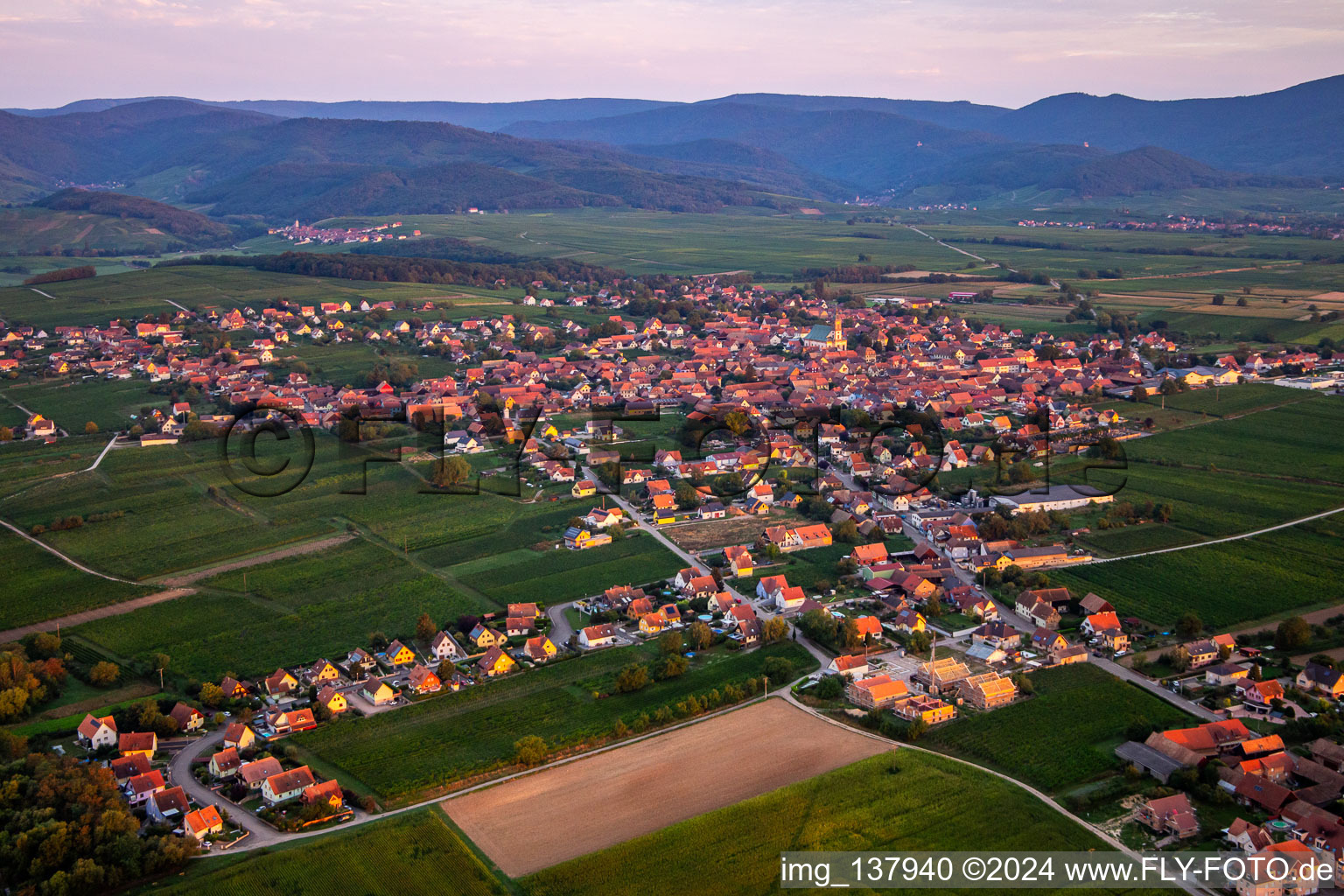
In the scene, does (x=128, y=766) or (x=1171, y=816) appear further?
(x=128, y=766)

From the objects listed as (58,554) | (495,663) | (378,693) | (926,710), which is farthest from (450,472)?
(926,710)

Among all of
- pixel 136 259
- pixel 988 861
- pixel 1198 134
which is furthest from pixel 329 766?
pixel 1198 134

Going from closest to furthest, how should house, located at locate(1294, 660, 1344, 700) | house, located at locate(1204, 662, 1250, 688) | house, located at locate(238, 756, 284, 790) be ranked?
house, located at locate(238, 756, 284, 790) < house, located at locate(1294, 660, 1344, 700) < house, located at locate(1204, 662, 1250, 688)

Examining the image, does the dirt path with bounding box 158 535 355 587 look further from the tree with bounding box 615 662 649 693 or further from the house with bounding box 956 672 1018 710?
the house with bounding box 956 672 1018 710

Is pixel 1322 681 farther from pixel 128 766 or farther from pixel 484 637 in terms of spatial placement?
pixel 128 766

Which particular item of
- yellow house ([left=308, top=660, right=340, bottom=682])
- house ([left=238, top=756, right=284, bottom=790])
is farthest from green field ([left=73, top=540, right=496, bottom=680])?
house ([left=238, top=756, right=284, bottom=790])

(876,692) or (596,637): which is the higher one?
(876,692)

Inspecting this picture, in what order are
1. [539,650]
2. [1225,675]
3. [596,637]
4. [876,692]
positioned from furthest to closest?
[596,637] → [539,650] → [1225,675] → [876,692]
